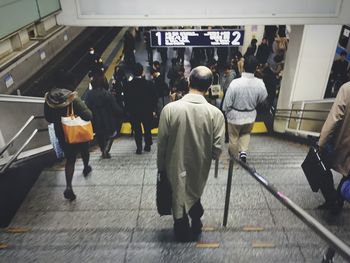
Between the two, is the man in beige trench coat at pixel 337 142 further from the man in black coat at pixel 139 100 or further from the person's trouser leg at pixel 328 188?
the man in black coat at pixel 139 100

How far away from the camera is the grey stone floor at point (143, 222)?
252cm

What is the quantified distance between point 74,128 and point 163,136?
49.9 inches

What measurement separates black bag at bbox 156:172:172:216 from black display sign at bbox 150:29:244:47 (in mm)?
3492

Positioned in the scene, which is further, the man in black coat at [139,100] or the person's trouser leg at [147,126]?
the person's trouser leg at [147,126]

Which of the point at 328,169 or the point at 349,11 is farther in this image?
the point at 349,11

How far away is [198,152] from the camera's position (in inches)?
96.1

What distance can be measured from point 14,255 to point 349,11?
595 centimetres

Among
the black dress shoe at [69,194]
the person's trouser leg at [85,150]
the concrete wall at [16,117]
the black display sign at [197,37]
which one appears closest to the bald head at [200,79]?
the person's trouser leg at [85,150]

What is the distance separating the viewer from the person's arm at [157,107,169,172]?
7.70 feet

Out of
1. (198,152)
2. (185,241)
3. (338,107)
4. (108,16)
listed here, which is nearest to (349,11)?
(338,107)

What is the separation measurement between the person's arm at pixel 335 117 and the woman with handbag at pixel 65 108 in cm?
243

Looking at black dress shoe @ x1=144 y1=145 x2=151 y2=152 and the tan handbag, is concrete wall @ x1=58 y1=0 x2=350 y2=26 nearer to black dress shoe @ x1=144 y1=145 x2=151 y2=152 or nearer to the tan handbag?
black dress shoe @ x1=144 y1=145 x2=151 y2=152

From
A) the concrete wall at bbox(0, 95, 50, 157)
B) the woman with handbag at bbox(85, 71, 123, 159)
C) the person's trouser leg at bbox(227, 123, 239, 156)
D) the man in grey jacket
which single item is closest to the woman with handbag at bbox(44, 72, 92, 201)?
the woman with handbag at bbox(85, 71, 123, 159)

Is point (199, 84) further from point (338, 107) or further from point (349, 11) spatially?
point (349, 11)
